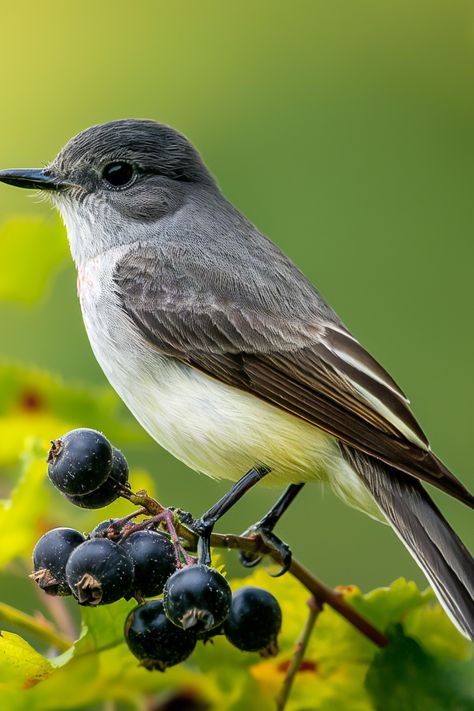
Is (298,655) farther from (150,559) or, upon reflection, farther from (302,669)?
(150,559)

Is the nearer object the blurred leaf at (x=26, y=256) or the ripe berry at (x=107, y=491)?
the ripe berry at (x=107, y=491)

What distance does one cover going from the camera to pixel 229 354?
2.87 metres

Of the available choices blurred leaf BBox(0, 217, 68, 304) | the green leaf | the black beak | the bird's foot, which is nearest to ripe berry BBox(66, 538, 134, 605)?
the bird's foot

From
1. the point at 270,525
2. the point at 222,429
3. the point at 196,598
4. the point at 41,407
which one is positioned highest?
the point at 196,598

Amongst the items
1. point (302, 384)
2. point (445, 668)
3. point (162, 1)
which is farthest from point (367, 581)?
point (162, 1)

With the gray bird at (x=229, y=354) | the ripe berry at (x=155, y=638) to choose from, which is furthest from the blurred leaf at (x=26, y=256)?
the ripe berry at (x=155, y=638)

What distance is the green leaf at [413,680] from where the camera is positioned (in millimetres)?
1929

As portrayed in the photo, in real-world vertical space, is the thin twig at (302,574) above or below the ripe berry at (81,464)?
below

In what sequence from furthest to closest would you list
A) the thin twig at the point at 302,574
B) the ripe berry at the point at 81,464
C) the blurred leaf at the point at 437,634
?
the blurred leaf at the point at 437,634 < the thin twig at the point at 302,574 < the ripe berry at the point at 81,464

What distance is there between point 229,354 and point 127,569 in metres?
1.10

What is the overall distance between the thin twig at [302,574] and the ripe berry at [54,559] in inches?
5.2

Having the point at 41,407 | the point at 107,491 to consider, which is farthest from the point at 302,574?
the point at 41,407

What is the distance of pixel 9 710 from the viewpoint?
185cm

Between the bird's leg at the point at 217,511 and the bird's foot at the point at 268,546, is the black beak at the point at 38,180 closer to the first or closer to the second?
the bird's leg at the point at 217,511
